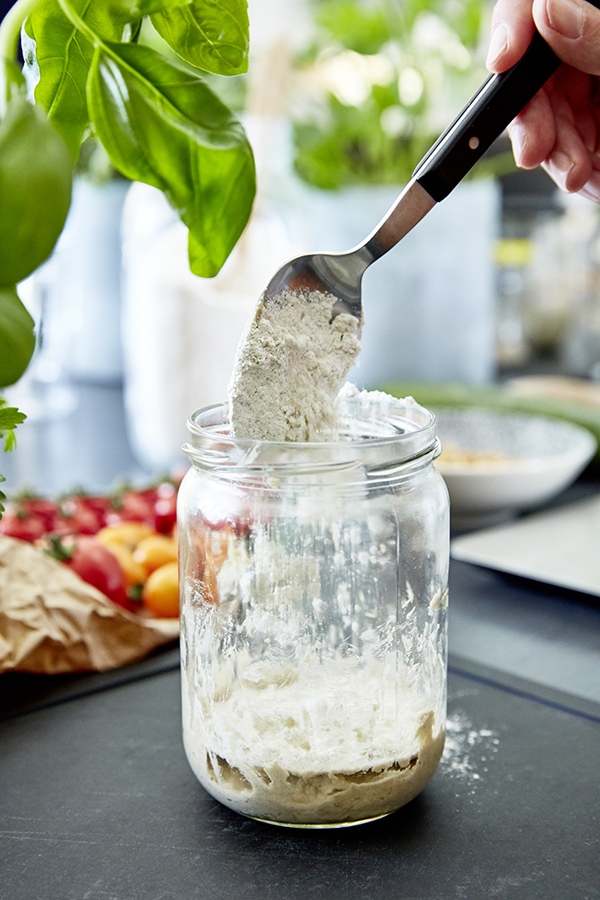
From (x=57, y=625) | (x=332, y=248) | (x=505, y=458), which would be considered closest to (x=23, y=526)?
(x=57, y=625)

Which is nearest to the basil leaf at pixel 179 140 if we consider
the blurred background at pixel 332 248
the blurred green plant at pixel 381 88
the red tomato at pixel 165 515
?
the red tomato at pixel 165 515

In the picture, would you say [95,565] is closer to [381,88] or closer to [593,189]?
[593,189]

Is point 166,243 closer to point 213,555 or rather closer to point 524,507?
point 524,507

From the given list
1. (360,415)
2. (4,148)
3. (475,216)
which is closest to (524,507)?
(360,415)

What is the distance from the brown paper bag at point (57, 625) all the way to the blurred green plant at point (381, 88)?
100cm

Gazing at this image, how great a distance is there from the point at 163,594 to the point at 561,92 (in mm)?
474

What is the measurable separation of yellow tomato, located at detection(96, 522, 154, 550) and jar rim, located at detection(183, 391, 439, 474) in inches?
14.2

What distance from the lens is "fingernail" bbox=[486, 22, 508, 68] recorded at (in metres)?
0.56

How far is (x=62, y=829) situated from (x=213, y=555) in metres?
0.15

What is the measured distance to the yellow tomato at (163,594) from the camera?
2.59 ft

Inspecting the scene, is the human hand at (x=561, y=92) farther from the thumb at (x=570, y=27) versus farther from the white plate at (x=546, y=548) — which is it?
the white plate at (x=546, y=548)

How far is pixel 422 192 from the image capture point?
531mm

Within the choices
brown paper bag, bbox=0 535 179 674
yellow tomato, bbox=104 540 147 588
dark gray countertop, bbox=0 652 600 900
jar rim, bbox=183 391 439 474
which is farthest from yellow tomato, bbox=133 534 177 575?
jar rim, bbox=183 391 439 474

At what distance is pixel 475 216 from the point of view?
1499 millimetres
